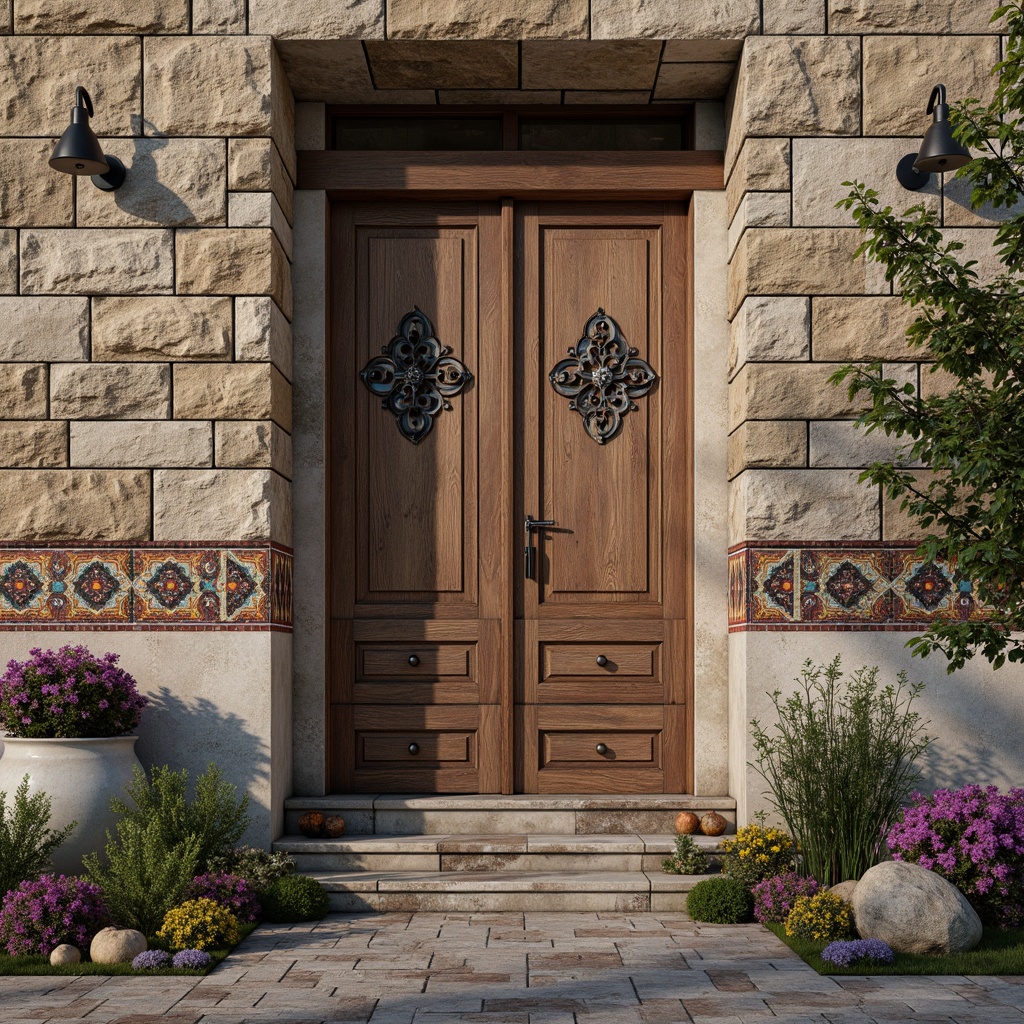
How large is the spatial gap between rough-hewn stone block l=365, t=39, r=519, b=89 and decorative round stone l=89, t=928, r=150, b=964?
4.03m

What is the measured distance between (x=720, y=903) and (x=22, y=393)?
3816mm

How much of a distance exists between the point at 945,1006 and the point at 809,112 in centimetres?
392

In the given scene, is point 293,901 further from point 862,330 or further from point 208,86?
point 208,86

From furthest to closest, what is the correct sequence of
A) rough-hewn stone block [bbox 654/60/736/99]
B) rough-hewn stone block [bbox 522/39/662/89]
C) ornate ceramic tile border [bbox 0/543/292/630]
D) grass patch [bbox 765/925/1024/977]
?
1. rough-hewn stone block [bbox 654/60/736/99]
2. rough-hewn stone block [bbox 522/39/662/89]
3. ornate ceramic tile border [bbox 0/543/292/630]
4. grass patch [bbox 765/925/1024/977]

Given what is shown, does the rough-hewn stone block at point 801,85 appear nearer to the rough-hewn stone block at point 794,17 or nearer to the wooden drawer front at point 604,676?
the rough-hewn stone block at point 794,17

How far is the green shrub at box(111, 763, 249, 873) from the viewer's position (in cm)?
522

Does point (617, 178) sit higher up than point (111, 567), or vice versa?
point (617, 178)

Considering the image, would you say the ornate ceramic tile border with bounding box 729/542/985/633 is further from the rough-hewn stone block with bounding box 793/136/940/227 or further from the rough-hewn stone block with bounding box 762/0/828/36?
the rough-hewn stone block with bounding box 762/0/828/36

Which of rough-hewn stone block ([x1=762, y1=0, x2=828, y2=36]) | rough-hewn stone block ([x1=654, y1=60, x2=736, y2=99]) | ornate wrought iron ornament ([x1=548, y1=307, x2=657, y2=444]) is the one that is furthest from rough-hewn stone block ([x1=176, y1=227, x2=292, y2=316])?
rough-hewn stone block ([x1=762, y1=0, x2=828, y2=36])

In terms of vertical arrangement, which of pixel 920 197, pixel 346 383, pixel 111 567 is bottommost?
pixel 111 567

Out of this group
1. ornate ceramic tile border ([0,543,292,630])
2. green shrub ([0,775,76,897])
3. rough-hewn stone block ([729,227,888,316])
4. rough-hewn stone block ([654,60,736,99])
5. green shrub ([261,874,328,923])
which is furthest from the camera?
rough-hewn stone block ([654,60,736,99])

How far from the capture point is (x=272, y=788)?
586 centimetres

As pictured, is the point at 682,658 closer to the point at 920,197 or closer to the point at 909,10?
the point at 920,197

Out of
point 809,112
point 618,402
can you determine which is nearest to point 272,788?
point 618,402
